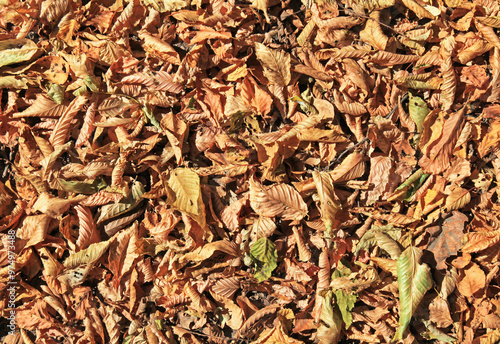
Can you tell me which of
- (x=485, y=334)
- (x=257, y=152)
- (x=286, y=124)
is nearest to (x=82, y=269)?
(x=257, y=152)

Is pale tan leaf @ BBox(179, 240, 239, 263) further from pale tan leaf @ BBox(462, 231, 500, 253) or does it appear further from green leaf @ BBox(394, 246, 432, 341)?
pale tan leaf @ BBox(462, 231, 500, 253)

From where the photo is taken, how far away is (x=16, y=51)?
4.39ft

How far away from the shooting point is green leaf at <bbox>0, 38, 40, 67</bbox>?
1.33 meters

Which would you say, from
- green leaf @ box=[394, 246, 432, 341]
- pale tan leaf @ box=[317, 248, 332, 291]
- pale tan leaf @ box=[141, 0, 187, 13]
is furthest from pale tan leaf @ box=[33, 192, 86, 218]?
green leaf @ box=[394, 246, 432, 341]

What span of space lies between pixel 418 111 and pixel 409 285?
557 mm

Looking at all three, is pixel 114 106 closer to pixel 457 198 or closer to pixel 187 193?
pixel 187 193

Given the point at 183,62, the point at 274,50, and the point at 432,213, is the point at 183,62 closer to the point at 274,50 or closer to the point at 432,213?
the point at 274,50

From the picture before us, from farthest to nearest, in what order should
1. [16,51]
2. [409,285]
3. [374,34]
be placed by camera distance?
[16,51], [374,34], [409,285]

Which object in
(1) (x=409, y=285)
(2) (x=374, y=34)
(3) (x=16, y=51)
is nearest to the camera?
(1) (x=409, y=285)

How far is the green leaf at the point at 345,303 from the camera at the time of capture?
1173 mm

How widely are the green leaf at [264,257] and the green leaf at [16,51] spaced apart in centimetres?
108

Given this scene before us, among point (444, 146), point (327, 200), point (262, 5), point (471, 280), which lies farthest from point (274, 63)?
point (471, 280)

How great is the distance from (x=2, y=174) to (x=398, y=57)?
1.50m

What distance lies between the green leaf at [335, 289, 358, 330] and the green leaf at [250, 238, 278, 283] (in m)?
0.23
